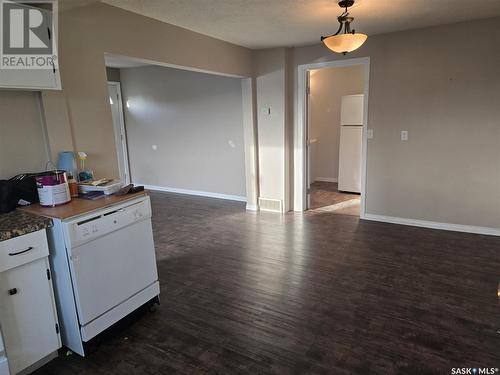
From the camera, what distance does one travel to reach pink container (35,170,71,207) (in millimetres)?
2070

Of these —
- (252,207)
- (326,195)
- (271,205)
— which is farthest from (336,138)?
(252,207)

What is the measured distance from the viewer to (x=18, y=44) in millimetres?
1990

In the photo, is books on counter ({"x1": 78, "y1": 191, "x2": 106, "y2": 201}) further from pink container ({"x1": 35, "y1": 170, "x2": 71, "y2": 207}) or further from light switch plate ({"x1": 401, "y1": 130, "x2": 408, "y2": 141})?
light switch plate ({"x1": 401, "y1": 130, "x2": 408, "y2": 141})

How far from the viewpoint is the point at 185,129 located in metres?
6.14

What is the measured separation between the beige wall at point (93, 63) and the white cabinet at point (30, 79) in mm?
202

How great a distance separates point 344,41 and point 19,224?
2.72m

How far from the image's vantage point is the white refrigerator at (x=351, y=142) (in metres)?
5.85

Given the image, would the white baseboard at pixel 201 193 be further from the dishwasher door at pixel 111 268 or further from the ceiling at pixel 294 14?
the dishwasher door at pixel 111 268

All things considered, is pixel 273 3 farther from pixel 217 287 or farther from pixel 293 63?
pixel 217 287

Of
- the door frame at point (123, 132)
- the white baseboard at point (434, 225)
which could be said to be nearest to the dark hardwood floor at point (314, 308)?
→ the white baseboard at point (434, 225)

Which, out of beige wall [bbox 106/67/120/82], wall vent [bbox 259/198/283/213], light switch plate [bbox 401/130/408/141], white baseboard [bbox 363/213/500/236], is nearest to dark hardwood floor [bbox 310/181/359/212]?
wall vent [bbox 259/198/283/213]

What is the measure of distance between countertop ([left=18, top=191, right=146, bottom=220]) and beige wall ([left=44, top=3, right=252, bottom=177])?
1.68 ft

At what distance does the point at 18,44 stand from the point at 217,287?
2.30m

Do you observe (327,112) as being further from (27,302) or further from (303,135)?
(27,302)
